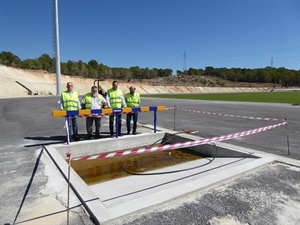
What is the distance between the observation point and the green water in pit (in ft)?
21.0

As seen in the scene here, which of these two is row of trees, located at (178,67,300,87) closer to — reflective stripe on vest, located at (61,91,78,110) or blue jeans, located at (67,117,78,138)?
blue jeans, located at (67,117,78,138)

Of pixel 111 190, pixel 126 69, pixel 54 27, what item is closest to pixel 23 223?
pixel 111 190

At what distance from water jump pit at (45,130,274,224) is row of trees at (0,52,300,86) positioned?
77.2 m

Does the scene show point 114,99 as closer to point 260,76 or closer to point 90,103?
point 90,103

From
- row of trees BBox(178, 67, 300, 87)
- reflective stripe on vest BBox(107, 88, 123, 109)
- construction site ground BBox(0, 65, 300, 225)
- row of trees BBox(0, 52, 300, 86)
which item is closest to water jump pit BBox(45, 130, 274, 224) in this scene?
construction site ground BBox(0, 65, 300, 225)

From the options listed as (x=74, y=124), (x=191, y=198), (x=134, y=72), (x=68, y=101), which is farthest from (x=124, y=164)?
(x=134, y=72)

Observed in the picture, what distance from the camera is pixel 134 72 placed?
11431 cm

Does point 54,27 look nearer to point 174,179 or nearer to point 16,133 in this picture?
point 16,133

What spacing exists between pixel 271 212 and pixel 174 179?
2416 mm

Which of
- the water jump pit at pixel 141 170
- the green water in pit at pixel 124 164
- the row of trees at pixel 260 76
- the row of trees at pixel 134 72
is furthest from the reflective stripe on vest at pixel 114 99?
the row of trees at pixel 260 76

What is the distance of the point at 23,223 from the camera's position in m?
3.36

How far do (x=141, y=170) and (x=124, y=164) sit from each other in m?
0.68

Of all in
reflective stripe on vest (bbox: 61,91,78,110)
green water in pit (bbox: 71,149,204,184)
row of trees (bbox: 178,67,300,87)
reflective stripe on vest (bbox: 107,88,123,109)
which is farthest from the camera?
row of trees (bbox: 178,67,300,87)

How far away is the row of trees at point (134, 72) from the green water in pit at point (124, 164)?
77.7m
